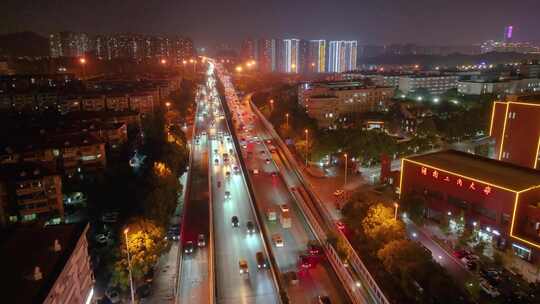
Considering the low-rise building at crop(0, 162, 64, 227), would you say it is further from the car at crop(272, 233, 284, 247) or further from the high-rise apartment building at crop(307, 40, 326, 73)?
the high-rise apartment building at crop(307, 40, 326, 73)

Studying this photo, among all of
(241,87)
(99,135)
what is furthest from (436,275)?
(241,87)

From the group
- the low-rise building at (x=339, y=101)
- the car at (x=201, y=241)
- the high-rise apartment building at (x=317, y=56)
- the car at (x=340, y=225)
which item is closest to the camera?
the car at (x=201, y=241)

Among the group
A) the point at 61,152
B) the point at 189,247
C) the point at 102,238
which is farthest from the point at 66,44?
the point at 189,247

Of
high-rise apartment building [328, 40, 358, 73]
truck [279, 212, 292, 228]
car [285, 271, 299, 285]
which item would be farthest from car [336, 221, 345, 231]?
high-rise apartment building [328, 40, 358, 73]

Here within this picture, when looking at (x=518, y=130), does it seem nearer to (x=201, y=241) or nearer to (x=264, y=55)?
(x=201, y=241)

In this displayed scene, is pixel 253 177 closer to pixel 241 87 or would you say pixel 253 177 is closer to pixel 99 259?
pixel 99 259

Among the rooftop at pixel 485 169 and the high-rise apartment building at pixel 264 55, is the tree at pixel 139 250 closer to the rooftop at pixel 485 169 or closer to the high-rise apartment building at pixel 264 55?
the rooftop at pixel 485 169

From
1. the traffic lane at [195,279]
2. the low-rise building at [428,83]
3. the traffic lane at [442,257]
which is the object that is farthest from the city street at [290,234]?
the low-rise building at [428,83]
